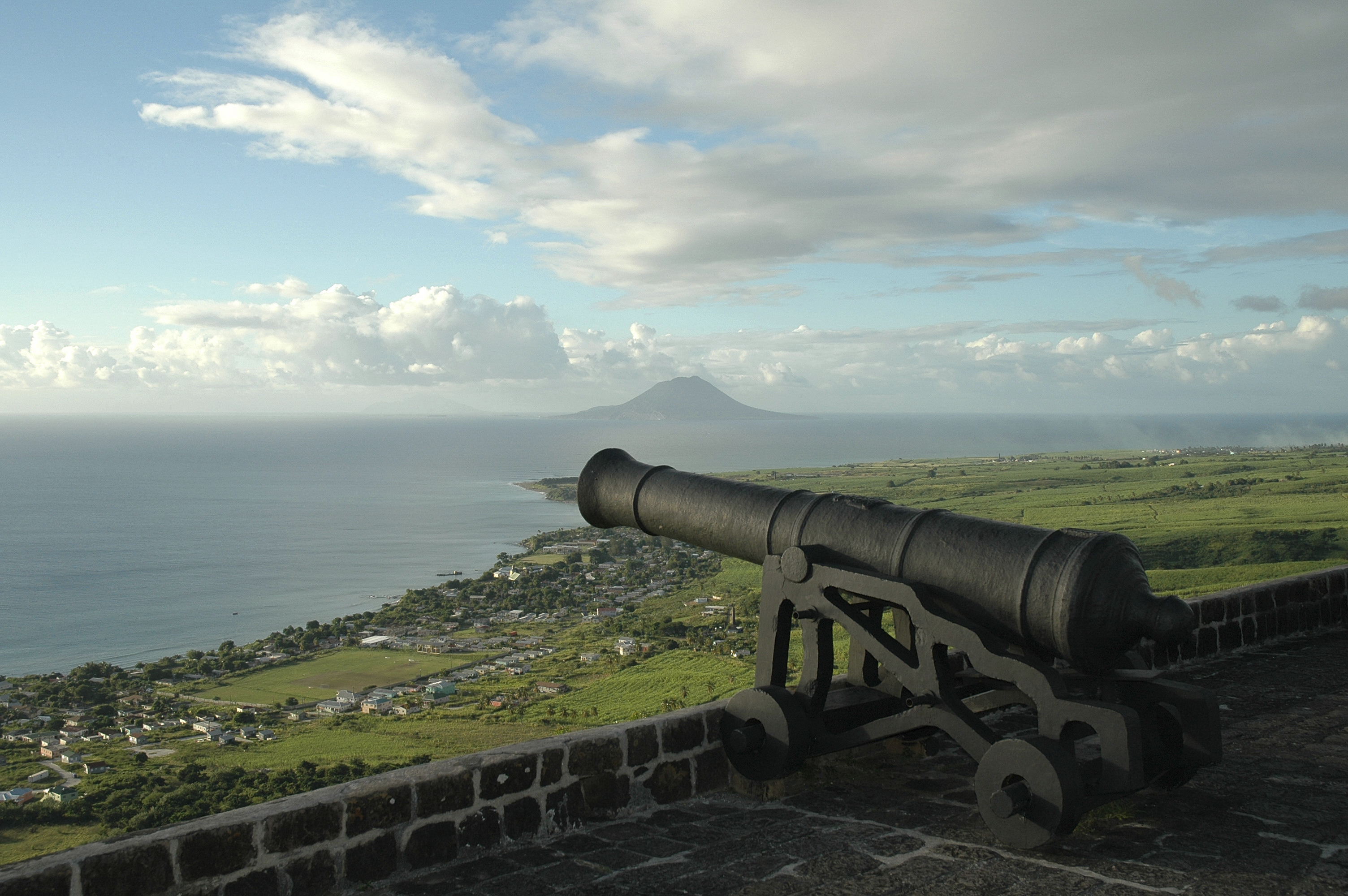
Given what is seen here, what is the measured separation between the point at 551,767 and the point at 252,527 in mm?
82308

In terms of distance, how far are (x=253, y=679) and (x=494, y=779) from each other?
32146 millimetres

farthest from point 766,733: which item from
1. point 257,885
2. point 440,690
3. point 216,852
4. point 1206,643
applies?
point 440,690

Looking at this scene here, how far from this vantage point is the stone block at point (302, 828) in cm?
329

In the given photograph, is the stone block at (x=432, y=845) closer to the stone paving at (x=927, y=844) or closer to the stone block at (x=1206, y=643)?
the stone paving at (x=927, y=844)

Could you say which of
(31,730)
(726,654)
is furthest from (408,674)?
(726,654)

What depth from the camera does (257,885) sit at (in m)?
3.26

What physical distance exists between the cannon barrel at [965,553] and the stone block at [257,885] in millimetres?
2492

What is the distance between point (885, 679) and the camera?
4762 mm

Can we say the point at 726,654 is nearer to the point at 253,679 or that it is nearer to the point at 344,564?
the point at 253,679

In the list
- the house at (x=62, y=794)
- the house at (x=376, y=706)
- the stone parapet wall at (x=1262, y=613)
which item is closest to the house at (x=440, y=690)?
the house at (x=376, y=706)

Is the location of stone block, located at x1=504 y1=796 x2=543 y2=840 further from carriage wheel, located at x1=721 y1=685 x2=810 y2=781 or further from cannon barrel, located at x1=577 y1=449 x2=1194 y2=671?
cannon barrel, located at x1=577 y1=449 x2=1194 y2=671

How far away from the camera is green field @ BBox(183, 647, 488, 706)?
29188 millimetres

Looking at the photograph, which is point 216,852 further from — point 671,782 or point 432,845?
point 671,782

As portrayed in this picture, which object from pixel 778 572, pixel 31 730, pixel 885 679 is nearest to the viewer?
pixel 778 572
